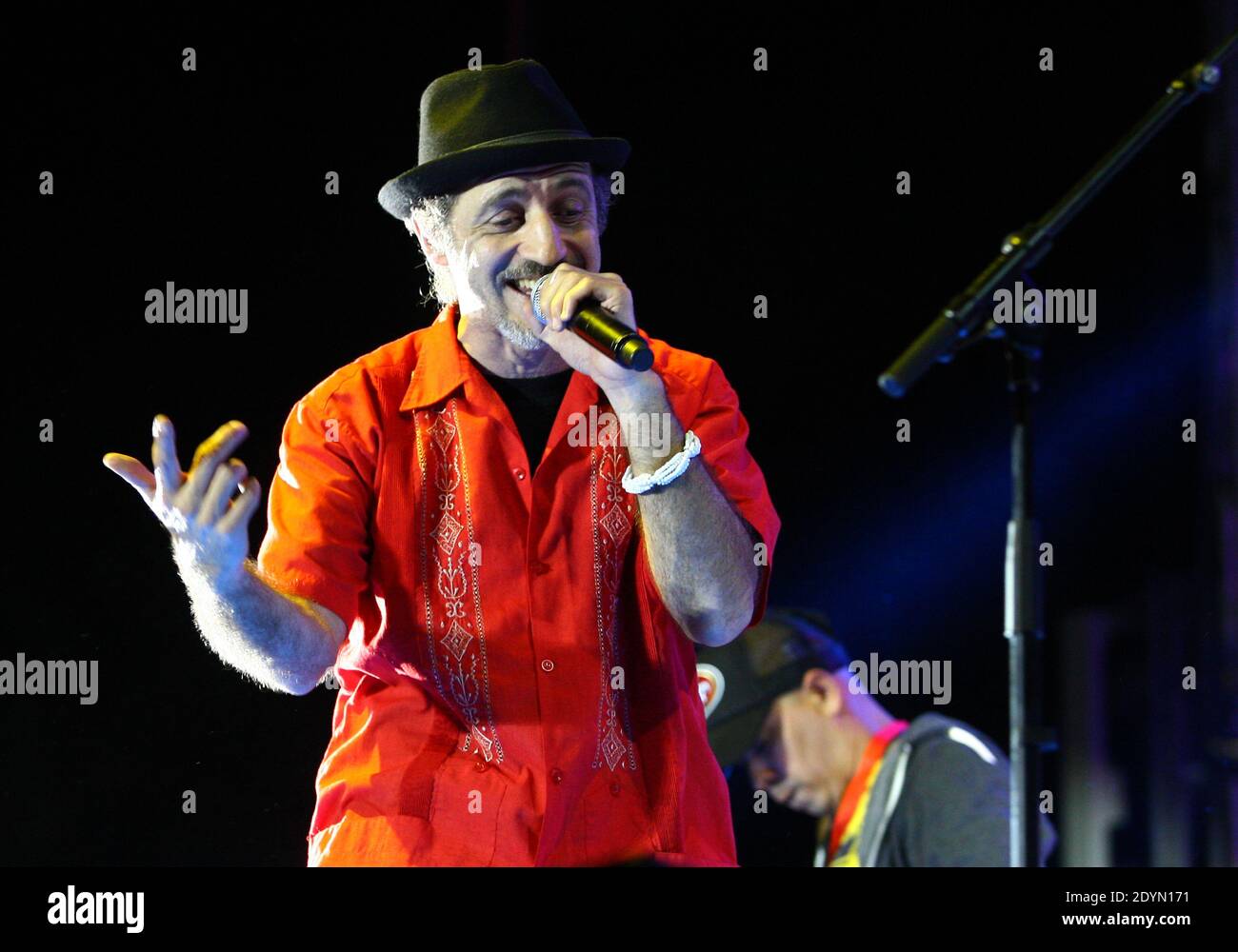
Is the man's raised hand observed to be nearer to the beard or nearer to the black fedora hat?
the beard

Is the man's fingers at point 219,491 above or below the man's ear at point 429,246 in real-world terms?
below

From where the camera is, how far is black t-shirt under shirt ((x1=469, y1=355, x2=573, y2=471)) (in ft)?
7.49

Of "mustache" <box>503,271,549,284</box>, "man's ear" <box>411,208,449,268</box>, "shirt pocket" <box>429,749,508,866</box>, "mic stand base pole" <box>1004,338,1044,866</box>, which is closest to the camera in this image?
"mic stand base pole" <box>1004,338,1044,866</box>

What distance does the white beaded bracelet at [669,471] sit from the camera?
204cm

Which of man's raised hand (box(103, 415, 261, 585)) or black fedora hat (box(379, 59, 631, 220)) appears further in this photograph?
black fedora hat (box(379, 59, 631, 220))

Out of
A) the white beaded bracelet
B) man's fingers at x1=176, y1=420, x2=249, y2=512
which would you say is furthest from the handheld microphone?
man's fingers at x1=176, y1=420, x2=249, y2=512

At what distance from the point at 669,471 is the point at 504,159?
567 millimetres

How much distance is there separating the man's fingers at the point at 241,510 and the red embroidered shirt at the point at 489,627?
0.26m

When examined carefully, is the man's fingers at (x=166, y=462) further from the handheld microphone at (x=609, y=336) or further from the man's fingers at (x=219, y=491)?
the handheld microphone at (x=609, y=336)

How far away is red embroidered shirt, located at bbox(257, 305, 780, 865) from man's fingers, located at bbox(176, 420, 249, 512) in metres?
0.29

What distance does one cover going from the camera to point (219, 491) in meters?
1.80

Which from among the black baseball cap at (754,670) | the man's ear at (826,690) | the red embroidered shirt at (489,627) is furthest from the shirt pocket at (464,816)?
the man's ear at (826,690)

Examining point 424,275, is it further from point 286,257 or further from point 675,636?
point 675,636
